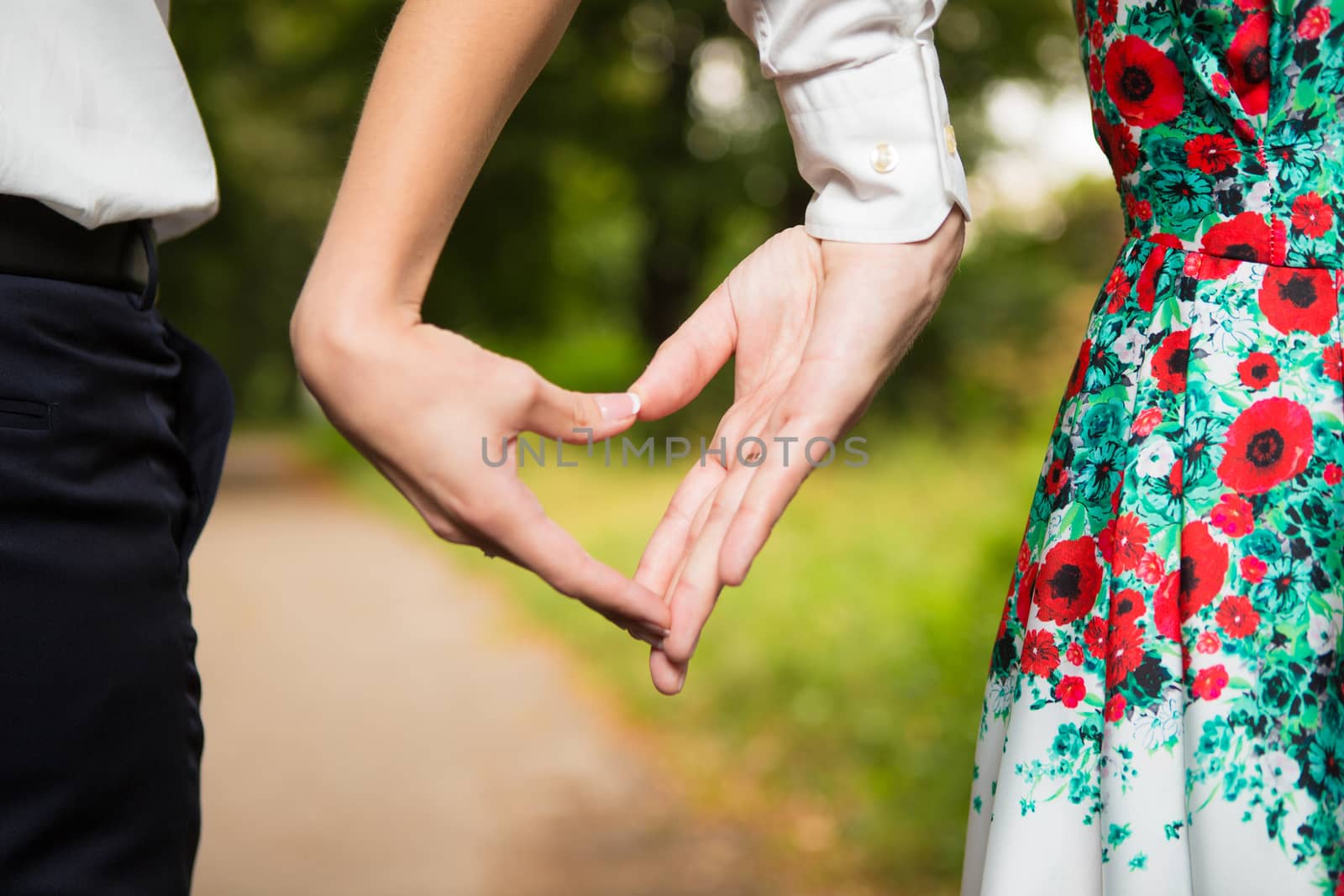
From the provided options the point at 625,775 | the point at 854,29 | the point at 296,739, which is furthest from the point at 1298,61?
the point at 296,739

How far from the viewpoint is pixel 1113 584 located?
1055mm

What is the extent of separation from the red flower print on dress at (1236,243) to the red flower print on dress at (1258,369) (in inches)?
3.2

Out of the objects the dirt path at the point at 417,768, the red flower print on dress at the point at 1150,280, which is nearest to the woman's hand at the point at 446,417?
the red flower print on dress at the point at 1150,280

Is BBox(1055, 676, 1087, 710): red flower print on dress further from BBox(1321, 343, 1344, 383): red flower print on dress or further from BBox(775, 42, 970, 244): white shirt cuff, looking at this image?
BBox(775, 42, 970, 244): white shirt cuff

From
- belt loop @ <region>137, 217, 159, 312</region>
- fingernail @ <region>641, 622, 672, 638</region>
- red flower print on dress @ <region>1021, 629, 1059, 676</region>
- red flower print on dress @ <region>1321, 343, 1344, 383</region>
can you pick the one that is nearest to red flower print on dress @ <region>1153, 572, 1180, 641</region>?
red flower print on dress @ <region>1021, 629, 1059, 676</region>

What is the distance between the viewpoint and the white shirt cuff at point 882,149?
45.9 inches

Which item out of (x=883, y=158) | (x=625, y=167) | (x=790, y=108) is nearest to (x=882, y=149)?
(x=883, y=158)

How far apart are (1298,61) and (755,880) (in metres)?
3.11

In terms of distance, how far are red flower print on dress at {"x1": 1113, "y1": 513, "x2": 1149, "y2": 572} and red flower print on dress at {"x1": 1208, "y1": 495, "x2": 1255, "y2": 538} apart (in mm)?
59

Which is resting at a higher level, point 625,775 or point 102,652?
point 102,652

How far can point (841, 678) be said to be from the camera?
4.97 meters

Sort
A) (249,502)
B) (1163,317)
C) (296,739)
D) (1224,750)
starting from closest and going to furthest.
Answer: (1224,750) → (1163,317) → (296,739) → (249,502)

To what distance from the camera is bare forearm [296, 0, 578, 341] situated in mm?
948

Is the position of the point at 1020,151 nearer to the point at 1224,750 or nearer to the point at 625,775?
the point at 625,775
